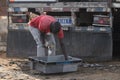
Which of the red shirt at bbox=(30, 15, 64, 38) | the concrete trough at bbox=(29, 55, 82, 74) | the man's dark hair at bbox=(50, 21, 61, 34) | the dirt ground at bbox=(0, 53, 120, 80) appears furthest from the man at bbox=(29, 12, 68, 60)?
the dirt ground at bbox=(0, 53, 120, 80)

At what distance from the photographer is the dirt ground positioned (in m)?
8.57

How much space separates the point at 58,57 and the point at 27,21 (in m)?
1.67

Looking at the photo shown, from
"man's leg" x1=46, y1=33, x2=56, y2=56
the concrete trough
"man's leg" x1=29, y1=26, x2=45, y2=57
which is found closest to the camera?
the concrete trough

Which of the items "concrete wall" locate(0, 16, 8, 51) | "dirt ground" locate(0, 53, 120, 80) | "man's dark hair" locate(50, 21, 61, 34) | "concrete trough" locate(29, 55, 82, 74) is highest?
"man's dark hair" locate(50, 21, 61, 34)

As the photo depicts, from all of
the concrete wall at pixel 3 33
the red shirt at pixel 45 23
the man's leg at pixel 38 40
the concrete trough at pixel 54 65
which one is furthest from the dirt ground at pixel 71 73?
the concrete wall at pixel 3 33

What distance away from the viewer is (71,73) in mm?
9023

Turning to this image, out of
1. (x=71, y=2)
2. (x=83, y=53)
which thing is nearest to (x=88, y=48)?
(x=83, y=53)

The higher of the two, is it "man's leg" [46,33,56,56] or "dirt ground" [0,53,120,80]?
"man's leg" [46,33,56,56]

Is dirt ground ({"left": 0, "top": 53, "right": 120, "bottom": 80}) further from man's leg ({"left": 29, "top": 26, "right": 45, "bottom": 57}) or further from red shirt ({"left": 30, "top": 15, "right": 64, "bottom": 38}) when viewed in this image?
red shirt ({"left": 30, "top": 15, "right": 64, "bottom": 38})

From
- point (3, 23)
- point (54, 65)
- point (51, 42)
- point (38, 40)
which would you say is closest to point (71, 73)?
point (54, 65)

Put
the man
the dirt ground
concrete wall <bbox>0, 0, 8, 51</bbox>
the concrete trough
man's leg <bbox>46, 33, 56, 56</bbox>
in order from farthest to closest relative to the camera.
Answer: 1. concrete wall <bbox>0, 0, 8, 51</bbox>
2. man's leg <bbox>46, 33, 56, 56</bbox>
3. the man
4. the concrete trough
5. the dirt ground

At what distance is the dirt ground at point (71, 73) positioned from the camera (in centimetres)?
857

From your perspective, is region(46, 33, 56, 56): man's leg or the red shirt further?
region(46, 33, 56, 56): man's leg

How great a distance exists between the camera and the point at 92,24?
33.4 feet
